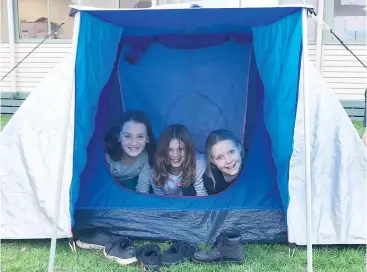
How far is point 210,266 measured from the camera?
2441mm

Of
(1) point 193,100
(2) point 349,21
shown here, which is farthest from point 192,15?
(2) point 349,21

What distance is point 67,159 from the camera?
247 centimetres

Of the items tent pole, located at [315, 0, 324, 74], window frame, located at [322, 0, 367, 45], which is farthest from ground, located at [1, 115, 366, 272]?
window frame, located at [322, 0, 367, 45]

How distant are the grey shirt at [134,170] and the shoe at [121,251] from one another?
554 millimetres

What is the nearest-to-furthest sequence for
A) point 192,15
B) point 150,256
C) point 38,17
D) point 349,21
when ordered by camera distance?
point 192,15, point 150,256, point 349,21, point 38,17

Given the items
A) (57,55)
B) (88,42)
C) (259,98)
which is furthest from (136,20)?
(57,55)

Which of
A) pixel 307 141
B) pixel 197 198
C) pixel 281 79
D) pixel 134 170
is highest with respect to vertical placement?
pixel 281 79

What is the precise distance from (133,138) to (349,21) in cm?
436

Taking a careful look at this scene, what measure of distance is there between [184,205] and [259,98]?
0.90 m

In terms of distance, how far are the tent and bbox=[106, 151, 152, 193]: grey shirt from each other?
8 centimetres

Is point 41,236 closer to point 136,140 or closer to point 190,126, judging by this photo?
point 136,140

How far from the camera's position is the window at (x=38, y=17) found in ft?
22.2

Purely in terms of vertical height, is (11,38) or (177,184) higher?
(11,38)

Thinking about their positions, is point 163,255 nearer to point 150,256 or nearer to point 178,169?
point 150,256
